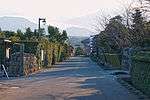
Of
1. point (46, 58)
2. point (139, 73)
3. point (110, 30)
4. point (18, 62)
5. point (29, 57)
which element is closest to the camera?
point (139, 73)

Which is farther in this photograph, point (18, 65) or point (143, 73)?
point (18, 65)

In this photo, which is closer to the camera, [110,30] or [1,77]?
[1,77]

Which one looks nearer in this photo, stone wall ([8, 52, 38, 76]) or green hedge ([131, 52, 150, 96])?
green hedge ([131, 52, 150, 96])

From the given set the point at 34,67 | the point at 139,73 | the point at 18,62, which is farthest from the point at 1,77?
the point at 139,73

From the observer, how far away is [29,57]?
37.7 meters

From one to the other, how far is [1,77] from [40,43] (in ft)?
44.2

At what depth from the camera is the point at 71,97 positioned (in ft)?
61.7

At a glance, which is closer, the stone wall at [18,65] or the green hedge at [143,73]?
the green hedge at [143,73]

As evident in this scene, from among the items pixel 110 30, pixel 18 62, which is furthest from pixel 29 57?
pixel 110 30

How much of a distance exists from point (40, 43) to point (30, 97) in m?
27.1

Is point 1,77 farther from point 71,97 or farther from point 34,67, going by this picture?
point 71,97

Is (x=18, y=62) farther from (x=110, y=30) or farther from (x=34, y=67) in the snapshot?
(x=110, y=30)

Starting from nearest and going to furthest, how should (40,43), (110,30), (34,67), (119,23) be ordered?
(34,67), (40,43), (119,23), (110,30)

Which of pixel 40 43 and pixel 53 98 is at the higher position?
pixel 40 43
